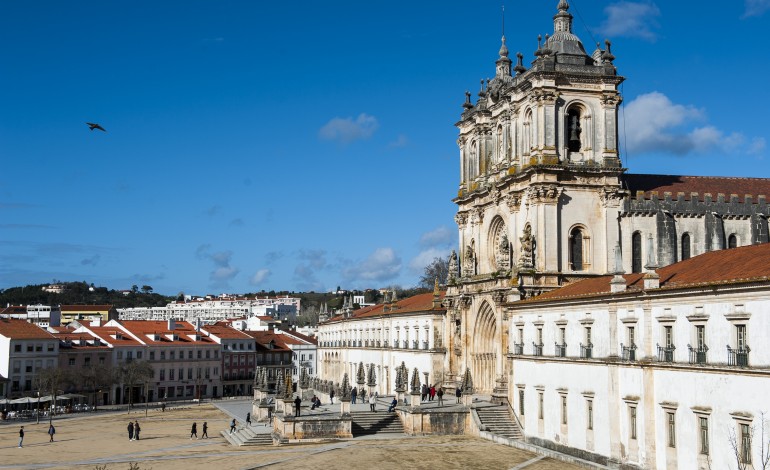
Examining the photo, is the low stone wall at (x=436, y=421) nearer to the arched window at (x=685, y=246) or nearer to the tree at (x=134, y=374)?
the arched window at (x=685, y=246)

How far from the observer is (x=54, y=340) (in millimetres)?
93438

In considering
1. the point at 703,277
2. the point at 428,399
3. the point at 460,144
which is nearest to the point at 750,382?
the point at 703,277

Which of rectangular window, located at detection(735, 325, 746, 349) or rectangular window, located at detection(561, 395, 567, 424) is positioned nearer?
rectangular window, located at detection(735, 325, 746, 349)

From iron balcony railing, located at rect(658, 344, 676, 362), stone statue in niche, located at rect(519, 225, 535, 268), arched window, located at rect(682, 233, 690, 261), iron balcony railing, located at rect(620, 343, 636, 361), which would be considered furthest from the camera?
arched window, located at rect(682, 233, 690, 261)

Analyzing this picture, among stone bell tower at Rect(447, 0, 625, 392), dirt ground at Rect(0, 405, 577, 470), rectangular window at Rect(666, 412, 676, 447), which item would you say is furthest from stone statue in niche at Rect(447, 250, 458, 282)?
rectangular window at Rect(666, 412, 676, 447)

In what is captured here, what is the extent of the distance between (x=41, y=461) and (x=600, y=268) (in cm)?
3543

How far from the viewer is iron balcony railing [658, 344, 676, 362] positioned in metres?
35.4

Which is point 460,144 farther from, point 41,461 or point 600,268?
point 41,461

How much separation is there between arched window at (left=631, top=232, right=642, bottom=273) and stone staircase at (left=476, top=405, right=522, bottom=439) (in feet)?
43.1

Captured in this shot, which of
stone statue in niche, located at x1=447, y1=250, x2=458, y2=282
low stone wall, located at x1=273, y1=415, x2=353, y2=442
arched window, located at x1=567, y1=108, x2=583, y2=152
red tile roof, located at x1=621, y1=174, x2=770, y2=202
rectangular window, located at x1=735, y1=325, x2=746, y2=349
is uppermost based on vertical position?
arched window, located at x1=567, y1=108, x2=583, y2=152

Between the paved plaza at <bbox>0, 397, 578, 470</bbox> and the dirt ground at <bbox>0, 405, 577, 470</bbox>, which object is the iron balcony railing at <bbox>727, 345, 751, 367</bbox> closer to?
the dirt ground at <bbox>0, 405, 577, 470</bbox>

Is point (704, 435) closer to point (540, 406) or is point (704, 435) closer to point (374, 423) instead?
point (540, 406)

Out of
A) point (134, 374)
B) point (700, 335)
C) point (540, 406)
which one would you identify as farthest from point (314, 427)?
point (134, 374)

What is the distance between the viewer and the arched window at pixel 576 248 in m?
57.7
